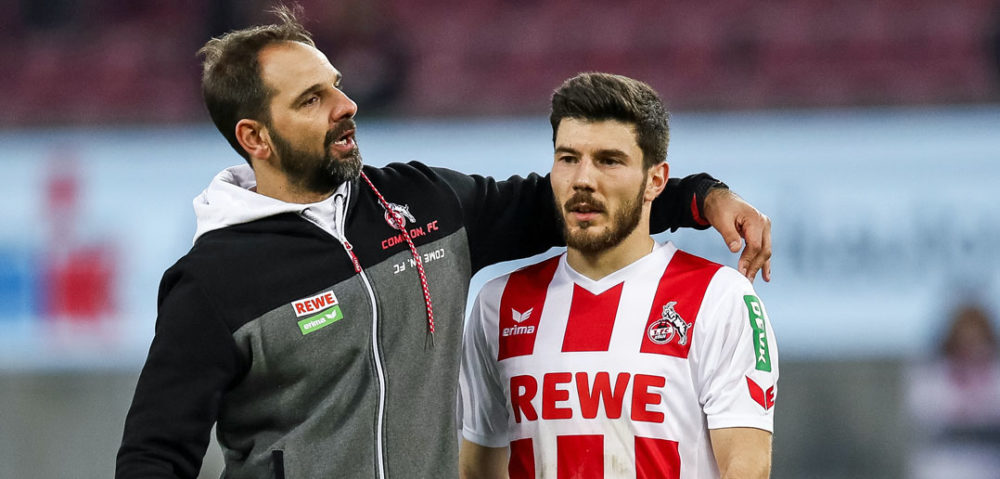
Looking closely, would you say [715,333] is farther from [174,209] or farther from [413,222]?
[174,209]

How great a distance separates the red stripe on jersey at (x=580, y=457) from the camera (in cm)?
264

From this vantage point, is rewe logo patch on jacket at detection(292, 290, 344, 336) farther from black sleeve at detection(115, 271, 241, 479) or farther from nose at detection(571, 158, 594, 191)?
nose at detection(571, 158, 594, 191)

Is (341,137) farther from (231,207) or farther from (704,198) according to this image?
(704,198)

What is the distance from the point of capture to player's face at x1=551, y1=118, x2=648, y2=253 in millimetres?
2629

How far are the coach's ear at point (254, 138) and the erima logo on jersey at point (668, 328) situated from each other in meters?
0.90

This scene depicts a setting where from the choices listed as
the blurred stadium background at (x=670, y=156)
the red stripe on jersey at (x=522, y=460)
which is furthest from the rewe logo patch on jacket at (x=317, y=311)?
the blurred stadium background at (x=670, y=156)

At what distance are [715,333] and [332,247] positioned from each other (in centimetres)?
81

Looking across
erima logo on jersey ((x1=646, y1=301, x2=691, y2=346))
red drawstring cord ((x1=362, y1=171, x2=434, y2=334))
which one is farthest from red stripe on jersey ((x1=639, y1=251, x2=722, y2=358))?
red drawstring cord ((x1=362, y1=171, x2=434, y2=334))

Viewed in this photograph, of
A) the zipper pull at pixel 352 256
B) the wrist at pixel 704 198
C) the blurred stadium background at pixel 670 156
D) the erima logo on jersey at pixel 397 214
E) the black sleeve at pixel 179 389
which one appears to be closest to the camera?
the black sleeve at pixel 179 389

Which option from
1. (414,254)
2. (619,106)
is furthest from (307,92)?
(619,106)

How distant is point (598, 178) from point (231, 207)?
2.50 ft

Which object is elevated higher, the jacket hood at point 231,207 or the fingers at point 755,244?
the jacket hood at point 231,207

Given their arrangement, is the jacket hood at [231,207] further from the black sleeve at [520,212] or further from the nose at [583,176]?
the nose at [583,176]

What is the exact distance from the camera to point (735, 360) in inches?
102
